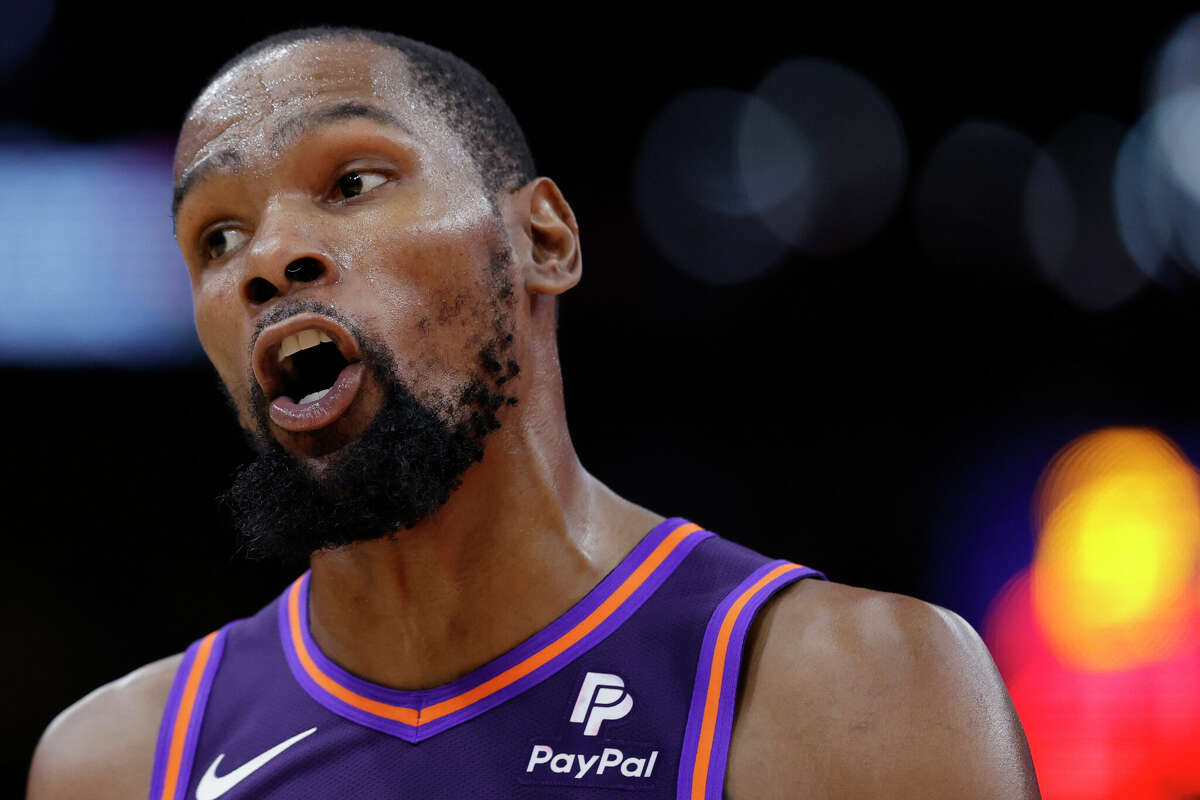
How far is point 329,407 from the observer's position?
1765 mm

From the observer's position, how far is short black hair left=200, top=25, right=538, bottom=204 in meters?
2.05

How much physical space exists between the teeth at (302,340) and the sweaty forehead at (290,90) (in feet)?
1.12

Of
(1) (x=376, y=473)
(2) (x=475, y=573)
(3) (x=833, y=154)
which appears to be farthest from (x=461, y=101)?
(3) (x=833, y=154)

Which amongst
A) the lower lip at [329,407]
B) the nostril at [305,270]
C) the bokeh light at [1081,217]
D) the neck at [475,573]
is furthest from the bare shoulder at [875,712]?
the bokeh light at [1081,217]

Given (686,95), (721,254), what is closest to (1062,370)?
(721,254)

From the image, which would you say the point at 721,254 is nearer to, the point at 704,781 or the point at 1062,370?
the point at 1062,370

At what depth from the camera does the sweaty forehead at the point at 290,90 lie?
1944 millimetres

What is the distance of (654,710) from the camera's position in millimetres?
1755

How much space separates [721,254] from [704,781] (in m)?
3.41

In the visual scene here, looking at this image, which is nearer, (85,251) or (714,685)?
(714,685)

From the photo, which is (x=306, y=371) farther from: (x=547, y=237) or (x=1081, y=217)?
(x=1081, y=217)

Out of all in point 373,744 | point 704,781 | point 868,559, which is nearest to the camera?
point 704,781

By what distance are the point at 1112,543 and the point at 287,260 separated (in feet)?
13.0

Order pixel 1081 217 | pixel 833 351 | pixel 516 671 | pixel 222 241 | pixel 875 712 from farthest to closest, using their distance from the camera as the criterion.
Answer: pixel 1081 217 → pixel 833 351 → pixel 222 241 → pixel 516 671 → pixel 875 712
